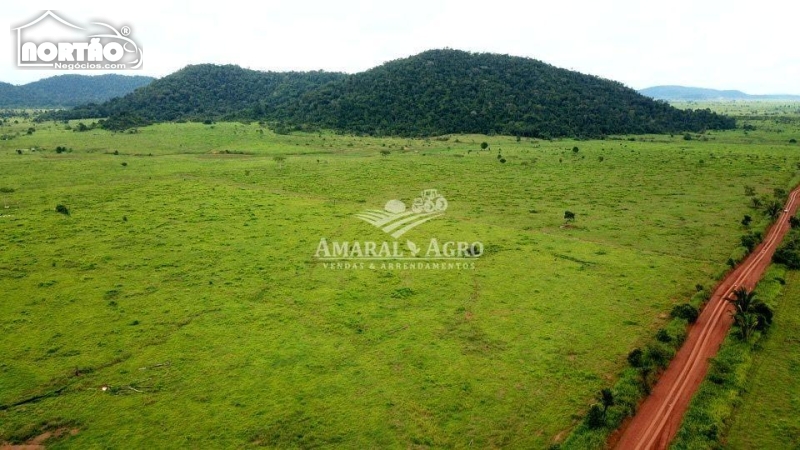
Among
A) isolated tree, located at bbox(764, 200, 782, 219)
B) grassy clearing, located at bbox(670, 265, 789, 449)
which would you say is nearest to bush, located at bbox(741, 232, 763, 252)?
isolated tree, located at bbox(764, 200, 782, 219)

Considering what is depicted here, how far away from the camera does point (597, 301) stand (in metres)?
27.9

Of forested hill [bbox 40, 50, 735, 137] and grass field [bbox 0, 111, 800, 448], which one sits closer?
grass field [bbox 0, 111, 800, 448]

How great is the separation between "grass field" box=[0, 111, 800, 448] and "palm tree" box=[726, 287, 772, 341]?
3.55 meters

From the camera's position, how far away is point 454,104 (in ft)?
412

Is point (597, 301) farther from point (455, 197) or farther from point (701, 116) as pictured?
point (701, 116)

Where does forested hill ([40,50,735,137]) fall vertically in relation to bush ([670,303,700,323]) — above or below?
above

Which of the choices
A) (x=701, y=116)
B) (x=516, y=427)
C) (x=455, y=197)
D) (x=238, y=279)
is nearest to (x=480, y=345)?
(x=516, y=427)

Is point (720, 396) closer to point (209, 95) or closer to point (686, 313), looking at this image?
point (686, 313)

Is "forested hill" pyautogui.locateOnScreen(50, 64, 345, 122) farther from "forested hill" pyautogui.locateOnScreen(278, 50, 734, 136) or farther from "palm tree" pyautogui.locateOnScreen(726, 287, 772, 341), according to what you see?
"palm tree" pyautogui.locateOnScreen(726, 287, 772, 341)

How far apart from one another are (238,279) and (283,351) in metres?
9.59

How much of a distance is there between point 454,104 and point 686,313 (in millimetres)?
106831
